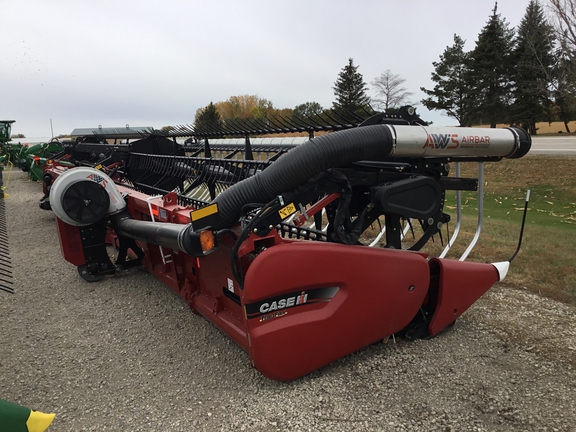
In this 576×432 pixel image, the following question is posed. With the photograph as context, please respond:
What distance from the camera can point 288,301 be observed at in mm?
2551

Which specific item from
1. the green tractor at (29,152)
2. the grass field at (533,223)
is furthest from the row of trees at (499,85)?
the green tractor at (29,152)

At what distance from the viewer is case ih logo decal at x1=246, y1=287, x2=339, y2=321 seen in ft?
8.05

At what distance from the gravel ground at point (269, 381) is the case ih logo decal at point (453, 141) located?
1524 millimetres

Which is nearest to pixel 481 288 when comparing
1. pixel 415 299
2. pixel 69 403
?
pixel 415 299

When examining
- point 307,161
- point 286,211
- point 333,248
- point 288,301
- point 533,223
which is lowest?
point 533,223

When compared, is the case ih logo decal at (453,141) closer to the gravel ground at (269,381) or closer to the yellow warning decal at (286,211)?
the yellow warning decal at (286,211)

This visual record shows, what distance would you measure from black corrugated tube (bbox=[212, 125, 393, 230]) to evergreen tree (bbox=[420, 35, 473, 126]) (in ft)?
138

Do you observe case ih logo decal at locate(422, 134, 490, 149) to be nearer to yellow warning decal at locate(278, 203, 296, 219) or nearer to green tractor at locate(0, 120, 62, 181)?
yellow warning decal at locate(278, 203, 296, 219)

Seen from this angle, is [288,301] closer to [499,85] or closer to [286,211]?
[286,211]

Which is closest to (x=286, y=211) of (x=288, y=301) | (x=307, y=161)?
(x=307, y=161)

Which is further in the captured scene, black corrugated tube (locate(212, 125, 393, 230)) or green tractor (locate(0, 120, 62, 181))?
green tractor (locate(0, 120, 62, 181))

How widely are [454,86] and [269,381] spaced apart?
44525 millimetres

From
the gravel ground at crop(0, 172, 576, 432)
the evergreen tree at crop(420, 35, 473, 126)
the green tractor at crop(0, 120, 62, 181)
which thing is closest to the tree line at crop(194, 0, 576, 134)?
the evergreen tree at crop(420, 35, 473, 126)

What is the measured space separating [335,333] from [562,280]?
319cm
